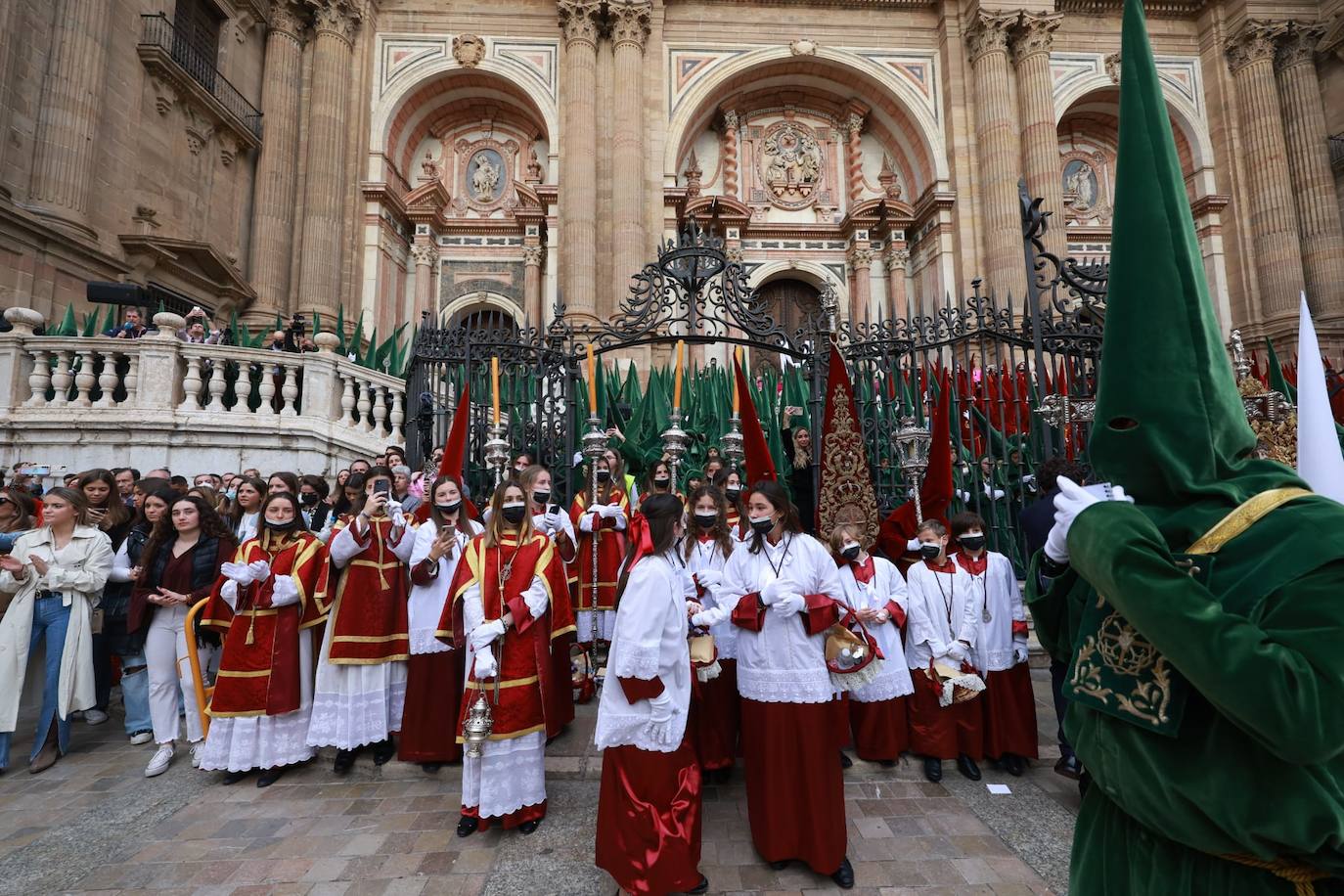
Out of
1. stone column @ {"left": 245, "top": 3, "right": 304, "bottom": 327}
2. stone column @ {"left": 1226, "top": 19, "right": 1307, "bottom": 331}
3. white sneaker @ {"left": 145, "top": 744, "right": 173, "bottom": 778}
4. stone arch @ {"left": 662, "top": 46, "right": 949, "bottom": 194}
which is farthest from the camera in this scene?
stone arch @ {"left": 662, "top": 46, "right": 949, "bottom": 194}

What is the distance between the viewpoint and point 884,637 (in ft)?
14.2

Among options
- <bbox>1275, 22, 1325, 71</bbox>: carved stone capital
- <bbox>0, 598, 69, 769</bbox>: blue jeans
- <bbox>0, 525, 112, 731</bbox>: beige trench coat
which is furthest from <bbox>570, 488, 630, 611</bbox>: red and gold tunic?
<bbox>1275, 22, 1325, 71</bbox>: carved stone capital

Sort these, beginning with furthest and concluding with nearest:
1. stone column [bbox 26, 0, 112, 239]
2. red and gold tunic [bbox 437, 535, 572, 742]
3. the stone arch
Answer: the stone arch
stone column [bbox 26, 0, 112, 239]
red and gold tunic [bbox 437, 535, 572, 742]

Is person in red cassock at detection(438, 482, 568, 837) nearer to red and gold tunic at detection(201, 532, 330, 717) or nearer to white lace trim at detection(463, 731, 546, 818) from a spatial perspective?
white lace trim at detection(463, 731, 546, 818)

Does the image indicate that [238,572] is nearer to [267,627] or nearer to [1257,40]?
[267,627]

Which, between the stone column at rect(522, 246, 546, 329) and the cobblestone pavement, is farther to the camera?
the stone column at rect(522, 246, 546, 329)

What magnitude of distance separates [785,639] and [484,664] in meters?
1.57

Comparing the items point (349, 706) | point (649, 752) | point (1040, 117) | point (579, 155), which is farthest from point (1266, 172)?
point (349, 706)

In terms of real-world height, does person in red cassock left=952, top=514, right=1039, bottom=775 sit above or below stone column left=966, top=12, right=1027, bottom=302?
below

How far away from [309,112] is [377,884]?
705 inches

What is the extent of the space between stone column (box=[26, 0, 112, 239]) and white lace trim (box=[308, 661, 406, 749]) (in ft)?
39.2

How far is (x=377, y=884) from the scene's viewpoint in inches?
122

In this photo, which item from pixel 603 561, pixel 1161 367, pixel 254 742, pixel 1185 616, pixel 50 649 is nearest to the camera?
pixel 1185 616

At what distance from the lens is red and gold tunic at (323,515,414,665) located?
4.38 meters
